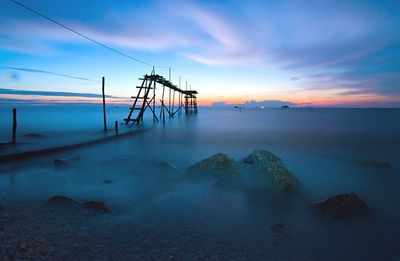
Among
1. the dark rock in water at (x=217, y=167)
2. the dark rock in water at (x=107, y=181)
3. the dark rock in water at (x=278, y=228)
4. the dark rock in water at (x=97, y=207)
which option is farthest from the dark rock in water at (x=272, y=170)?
the dark rock in water at (x=107, y=181)

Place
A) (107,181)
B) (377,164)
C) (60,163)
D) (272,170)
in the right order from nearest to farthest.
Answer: (272,170), (107,181), (60,163), (377,164)

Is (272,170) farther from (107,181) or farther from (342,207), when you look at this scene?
(107,181)

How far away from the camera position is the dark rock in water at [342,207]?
5141mm

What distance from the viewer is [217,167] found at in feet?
26.9

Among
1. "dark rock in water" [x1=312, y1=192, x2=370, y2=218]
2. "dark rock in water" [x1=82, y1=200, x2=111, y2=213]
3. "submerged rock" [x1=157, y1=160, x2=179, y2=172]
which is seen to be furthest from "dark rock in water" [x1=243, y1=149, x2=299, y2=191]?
"dark rock in water" [x1=82, y1=200, x2=111, y2=213]

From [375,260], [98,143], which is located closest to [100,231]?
[375,260]

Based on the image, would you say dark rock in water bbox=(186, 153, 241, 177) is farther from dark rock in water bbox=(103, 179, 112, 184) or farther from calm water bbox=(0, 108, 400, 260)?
dark rock in water bbox=(103, 179, 112, 184)

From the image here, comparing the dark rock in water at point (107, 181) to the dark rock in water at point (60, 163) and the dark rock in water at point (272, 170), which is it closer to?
the dark rock in water at point (60, 163)

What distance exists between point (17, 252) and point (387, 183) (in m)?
10.7

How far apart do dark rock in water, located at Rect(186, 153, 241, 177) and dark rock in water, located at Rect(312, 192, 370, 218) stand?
3066 mm

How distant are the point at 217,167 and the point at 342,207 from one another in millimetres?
4133

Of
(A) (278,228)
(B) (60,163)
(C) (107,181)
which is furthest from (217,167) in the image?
(B) (60,163)

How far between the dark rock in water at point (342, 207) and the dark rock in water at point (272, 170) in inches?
55.4

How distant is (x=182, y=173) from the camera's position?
8.68m
